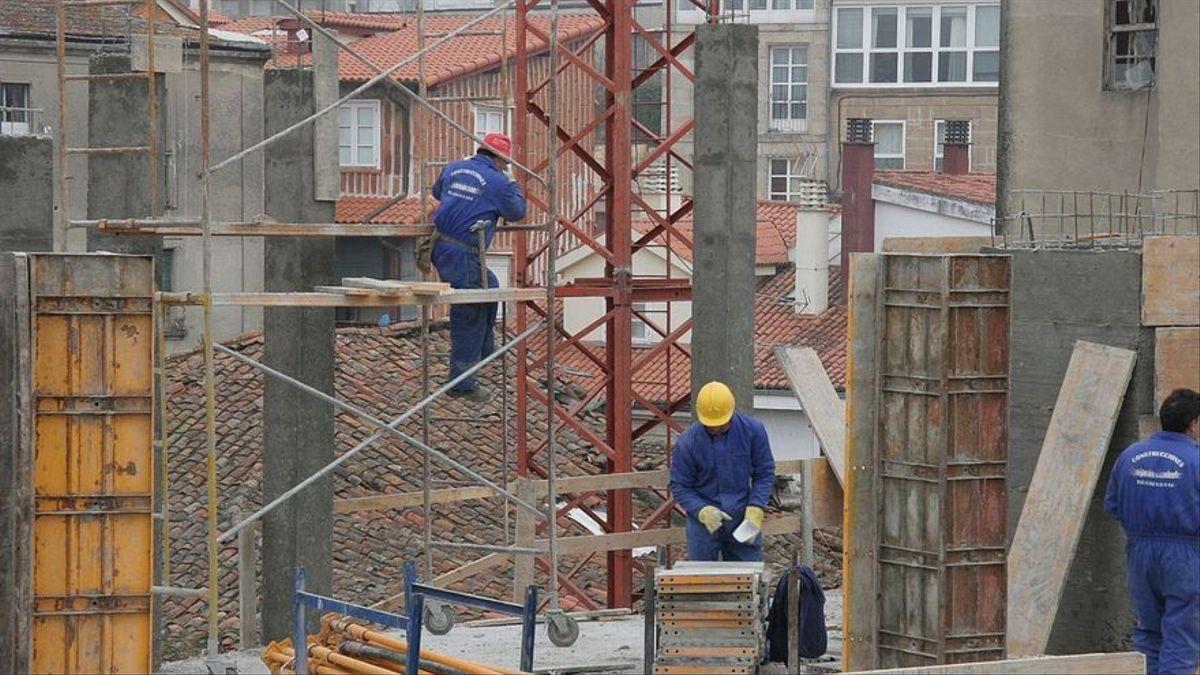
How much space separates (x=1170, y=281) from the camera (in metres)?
12.7

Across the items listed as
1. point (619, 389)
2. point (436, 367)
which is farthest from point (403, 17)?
point (619, 389)

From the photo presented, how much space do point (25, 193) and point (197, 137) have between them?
2598 cm

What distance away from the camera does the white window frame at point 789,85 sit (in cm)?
5756

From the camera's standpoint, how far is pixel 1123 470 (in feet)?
Result: 37.4

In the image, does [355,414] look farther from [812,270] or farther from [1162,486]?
[812,270]

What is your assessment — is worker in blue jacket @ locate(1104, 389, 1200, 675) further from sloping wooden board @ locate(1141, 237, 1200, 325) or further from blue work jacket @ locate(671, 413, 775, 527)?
blue work jacket @ locate(671, 413, 775, 527)

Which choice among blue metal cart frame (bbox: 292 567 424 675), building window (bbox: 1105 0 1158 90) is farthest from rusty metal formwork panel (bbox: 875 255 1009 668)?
building window (bbox: 1105 0 1158 90)

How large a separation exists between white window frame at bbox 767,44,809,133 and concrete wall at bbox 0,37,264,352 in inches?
752

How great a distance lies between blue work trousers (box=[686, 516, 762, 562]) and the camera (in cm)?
1303

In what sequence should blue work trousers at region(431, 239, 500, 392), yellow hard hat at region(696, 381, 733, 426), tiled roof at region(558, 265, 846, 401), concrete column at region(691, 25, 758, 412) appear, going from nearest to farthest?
1. yellow hard hat at region(696, 381, 733, 426)
2. blue work trousers at region(431, 239, 500, 392)
3. concrete column at region(691, 25, 758, 412)
4. tiled roof at region(558, 265, 846, 401)

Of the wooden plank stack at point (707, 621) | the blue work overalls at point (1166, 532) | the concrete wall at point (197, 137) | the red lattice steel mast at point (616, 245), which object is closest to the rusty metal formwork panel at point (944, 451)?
the blue work overalls at point (1166, 532)

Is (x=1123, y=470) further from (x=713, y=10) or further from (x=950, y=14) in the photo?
(x=950, y=14)

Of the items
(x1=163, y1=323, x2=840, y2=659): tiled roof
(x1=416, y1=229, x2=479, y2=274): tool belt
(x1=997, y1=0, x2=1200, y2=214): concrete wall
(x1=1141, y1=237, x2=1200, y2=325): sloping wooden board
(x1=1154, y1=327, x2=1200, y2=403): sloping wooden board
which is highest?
(x1=997, y1=0, x2=1200, y2=214): concrete wall

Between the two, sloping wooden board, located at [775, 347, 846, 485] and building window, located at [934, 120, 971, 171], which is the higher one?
building window, located at [934, 120, 971, 171]
